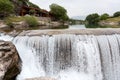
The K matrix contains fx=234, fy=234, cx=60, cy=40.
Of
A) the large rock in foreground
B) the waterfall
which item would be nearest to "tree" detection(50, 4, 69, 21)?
the waterfall

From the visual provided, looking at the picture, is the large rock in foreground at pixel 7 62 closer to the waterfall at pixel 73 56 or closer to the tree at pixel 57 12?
the waterfall at pixel 73 56

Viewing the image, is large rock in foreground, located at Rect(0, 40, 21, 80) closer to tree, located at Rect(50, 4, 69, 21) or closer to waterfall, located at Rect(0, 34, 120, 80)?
waterfall, located at Rect(0, 34, 120, 80)

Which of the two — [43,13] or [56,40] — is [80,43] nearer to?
[56,40]

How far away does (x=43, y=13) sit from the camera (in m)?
60.7

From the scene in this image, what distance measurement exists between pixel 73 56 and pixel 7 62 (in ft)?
15.6

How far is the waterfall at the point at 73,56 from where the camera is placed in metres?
14.7

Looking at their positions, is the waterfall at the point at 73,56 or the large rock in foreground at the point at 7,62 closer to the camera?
the large rock in foreground at the point at 7,62

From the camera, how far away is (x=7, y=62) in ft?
38.2

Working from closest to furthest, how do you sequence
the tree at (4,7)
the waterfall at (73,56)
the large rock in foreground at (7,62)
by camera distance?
the large rock in foreground at (7,62)
the waterfall at (73,56)
the tree at (4,7)

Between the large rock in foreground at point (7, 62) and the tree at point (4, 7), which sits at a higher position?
the tree at point (4, 7)

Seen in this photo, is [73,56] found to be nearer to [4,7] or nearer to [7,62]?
[7,62]

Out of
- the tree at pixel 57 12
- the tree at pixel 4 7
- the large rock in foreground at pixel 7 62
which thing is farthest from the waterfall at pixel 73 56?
the tree at pixel 57 12

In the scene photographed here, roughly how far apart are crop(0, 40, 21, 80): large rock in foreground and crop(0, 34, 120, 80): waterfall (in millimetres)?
2198

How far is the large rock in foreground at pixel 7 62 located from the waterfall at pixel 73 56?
86.5 inches
